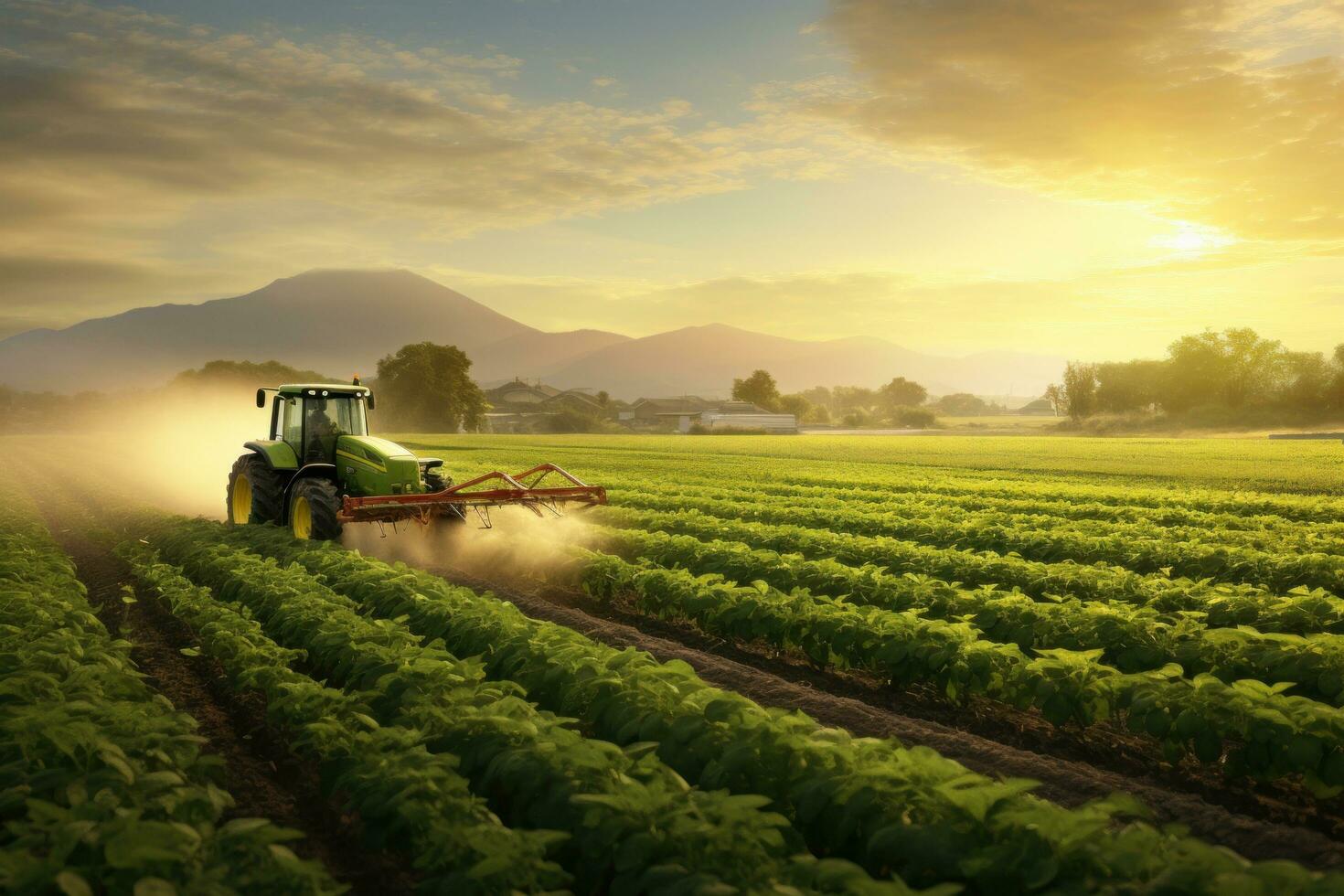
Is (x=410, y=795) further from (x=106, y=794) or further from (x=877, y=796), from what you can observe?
(x=877, y=796)

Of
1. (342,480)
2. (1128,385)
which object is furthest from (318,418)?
(1128,385)

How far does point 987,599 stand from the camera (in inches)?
367

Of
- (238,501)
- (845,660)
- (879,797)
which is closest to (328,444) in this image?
(238,501)

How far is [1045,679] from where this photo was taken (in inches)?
276

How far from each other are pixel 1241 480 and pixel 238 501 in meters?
29.8

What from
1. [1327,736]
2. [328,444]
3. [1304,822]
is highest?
[328,444]

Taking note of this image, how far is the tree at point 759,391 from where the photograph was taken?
130750 mm

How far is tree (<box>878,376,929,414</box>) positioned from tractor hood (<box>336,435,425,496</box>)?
567 feet

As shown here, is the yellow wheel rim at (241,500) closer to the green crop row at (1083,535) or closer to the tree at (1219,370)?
the green crop row at (1083,535)

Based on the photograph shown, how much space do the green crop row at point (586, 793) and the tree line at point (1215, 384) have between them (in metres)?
97.6

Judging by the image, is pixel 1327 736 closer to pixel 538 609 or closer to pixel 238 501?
pixel 538 609

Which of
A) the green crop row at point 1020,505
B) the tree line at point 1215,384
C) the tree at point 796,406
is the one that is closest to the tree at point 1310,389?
the tree line at point 1215,384

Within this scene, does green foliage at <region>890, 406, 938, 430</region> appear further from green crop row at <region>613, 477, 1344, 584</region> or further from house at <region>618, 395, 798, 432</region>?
green crop row at <region>613, 477, 1344, 584</region>

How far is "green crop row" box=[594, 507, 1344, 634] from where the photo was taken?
8.93 meters
